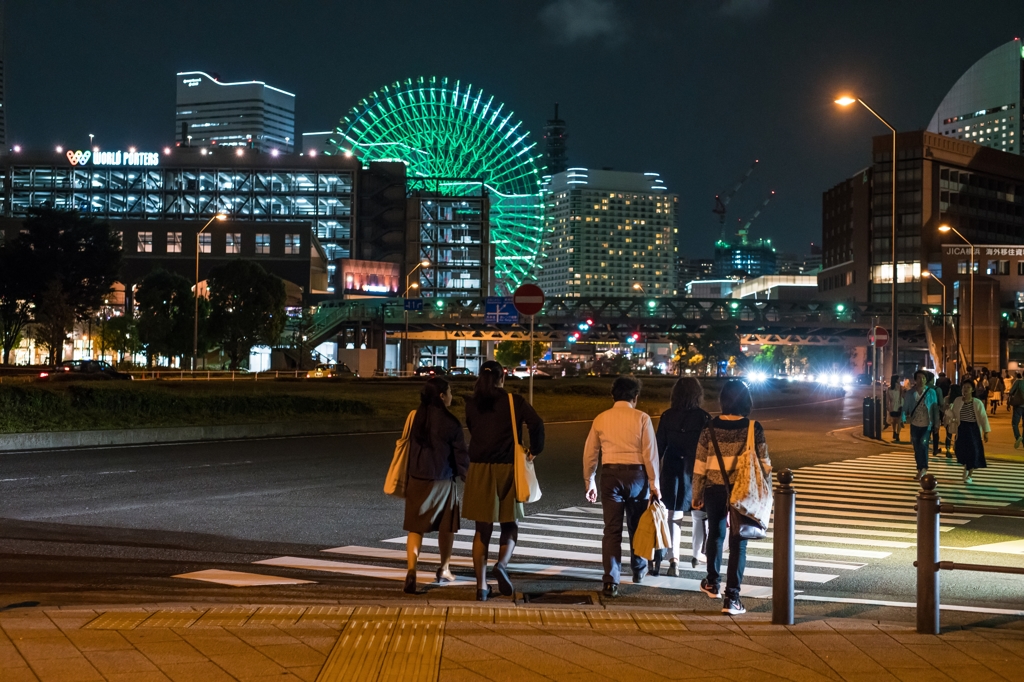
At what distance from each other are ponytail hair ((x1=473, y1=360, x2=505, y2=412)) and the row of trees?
2269 inches

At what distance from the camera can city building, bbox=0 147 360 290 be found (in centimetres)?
12425

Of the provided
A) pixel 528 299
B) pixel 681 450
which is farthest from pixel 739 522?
pixel 528 299

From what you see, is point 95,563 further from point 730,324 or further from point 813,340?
point 813,340

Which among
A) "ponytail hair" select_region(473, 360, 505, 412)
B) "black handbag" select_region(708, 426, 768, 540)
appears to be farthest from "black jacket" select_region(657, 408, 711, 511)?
"ponytail hair" select_region(473, 360, 505, 412)

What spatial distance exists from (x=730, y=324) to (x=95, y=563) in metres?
80.5

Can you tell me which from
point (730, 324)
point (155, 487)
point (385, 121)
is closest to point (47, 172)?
point (385, 121)

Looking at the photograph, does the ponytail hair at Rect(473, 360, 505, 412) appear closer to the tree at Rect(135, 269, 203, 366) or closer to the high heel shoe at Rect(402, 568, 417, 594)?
the high heel shoe at Rect(402, 568, 417, 594)

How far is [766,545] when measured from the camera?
1116 centimetres

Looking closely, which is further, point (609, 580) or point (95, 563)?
point (95, 563)

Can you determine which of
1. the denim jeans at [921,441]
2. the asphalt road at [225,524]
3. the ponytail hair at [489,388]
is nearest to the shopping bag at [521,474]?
the ponytail hair at [489,388]

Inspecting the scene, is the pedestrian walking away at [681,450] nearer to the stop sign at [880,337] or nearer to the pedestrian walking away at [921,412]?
the pedestrian walking away at [921,412]

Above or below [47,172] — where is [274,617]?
below

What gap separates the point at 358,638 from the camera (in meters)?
6.09

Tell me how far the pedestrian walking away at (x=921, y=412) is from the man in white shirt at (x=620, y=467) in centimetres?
1079
